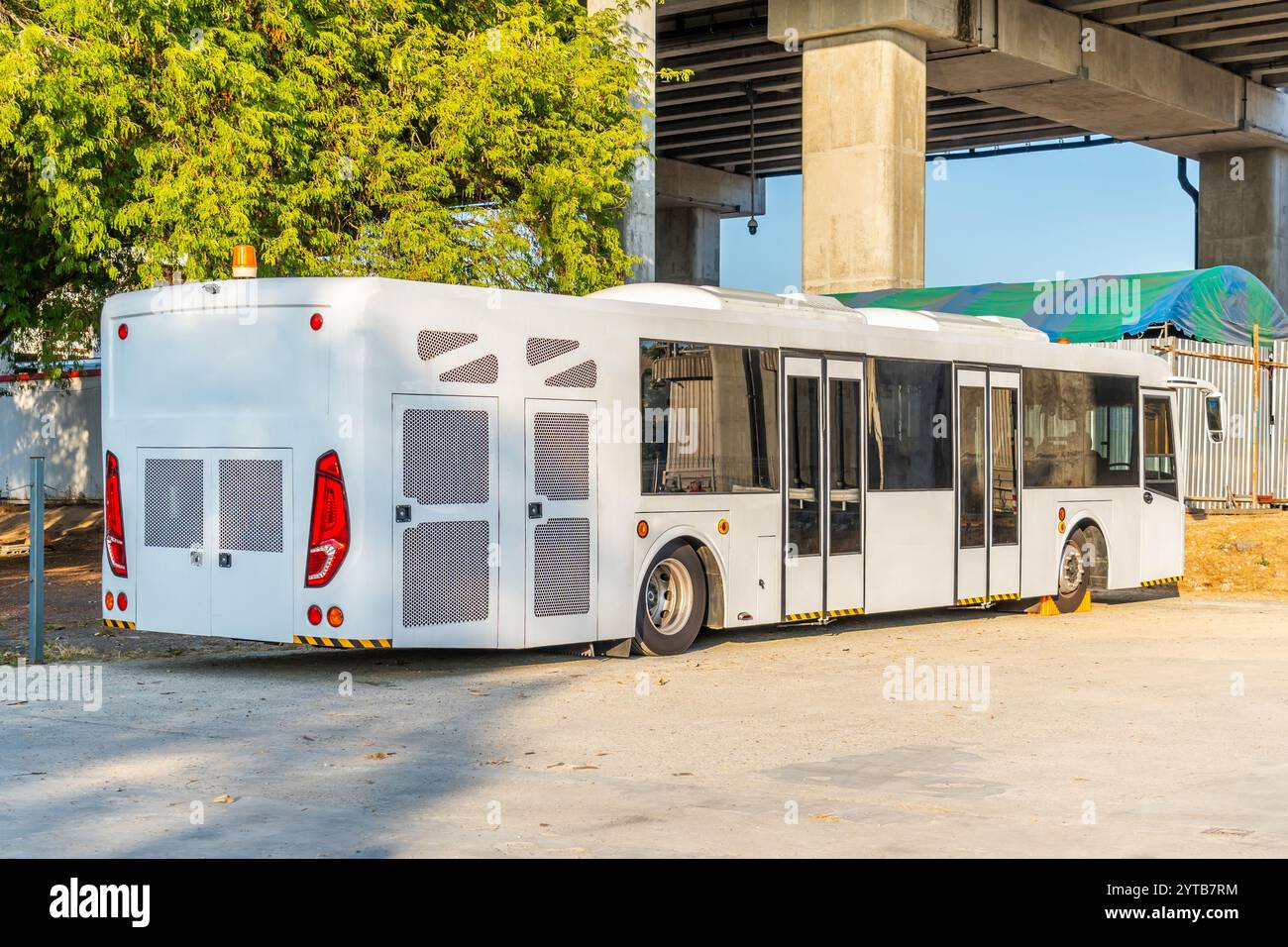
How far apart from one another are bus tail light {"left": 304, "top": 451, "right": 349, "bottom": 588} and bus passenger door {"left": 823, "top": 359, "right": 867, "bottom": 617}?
5.01 meters

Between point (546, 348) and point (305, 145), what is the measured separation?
25.9 ft

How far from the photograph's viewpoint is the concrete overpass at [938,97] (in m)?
Result: 32.6

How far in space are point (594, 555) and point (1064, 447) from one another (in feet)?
23.5

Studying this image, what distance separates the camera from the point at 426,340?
12641mm

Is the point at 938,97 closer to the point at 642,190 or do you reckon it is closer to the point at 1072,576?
the point at 642,190

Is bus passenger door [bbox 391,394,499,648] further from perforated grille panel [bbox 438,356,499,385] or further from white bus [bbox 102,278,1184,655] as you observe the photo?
perforated grille panel [bbox 438,356,499,385]

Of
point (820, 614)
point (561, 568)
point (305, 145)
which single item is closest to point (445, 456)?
point (561, 568)

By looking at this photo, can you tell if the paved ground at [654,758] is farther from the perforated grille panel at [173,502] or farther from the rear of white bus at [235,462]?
the perforated grille panel at [173,502]

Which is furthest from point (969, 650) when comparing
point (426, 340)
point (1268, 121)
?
point (1268, 121)

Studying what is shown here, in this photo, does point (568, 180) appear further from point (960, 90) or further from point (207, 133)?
point (960, 90)

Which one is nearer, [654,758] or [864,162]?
Result: [654,758]

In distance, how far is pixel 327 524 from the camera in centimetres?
1249

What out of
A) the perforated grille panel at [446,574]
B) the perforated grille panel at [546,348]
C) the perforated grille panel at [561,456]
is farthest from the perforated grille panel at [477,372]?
the perforated grille panel at [446,574]

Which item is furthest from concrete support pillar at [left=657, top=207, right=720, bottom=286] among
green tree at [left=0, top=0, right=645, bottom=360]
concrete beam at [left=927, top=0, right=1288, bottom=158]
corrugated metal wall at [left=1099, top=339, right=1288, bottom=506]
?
green tree at [left=0, top=0, right=645, bottom=360]
